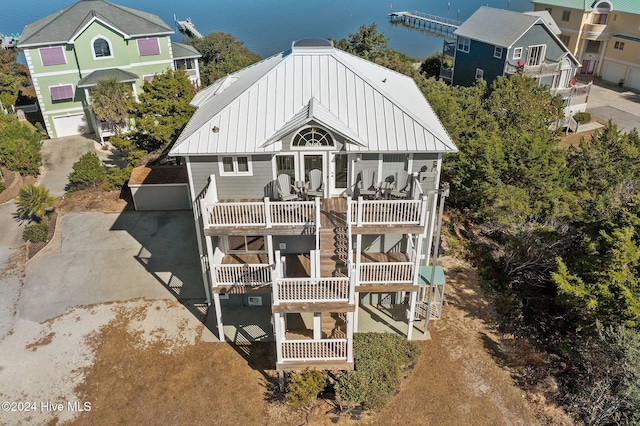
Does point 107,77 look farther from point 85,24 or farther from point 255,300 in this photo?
point 255,300

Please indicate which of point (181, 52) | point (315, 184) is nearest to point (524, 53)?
point (181, 52)

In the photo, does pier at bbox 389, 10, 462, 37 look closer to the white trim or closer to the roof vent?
the white trim

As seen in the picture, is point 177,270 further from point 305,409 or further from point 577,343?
point 577,343

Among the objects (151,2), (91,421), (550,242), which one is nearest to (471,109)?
(550,242)

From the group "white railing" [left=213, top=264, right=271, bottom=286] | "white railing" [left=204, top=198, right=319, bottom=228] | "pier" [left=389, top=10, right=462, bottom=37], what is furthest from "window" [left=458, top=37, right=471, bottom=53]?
"pier" [left=389, top=10, right=462, bottom=37]

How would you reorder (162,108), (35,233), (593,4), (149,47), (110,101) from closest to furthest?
(35,233)
(162,108)
(110,101)
(149,47)
(593,4)
